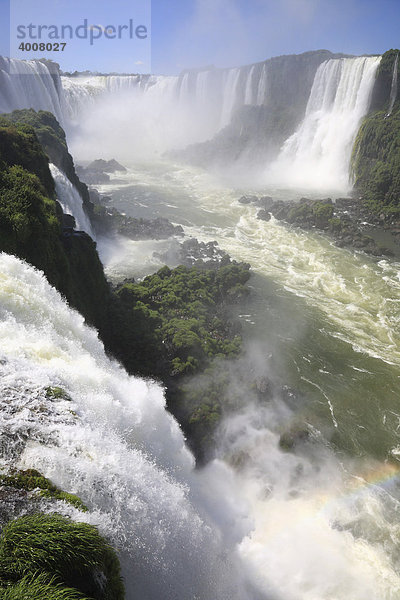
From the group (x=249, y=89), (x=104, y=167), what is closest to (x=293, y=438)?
(x=104, y=167)

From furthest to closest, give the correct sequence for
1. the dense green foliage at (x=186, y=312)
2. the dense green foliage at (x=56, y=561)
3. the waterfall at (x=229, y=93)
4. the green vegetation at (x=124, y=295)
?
1. the waterfall at (x=229, y=93)
2. the dense green foliage at (x=186, y=312)
3. the green vegetation at (x=124, y=295)
4. the dense green foliage at (x=56, y=561)

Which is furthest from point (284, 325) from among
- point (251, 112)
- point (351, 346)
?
point (251, 112)

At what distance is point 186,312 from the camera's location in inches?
739

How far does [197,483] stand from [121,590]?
16.9ft

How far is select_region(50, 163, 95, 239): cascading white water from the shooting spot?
21625 mm

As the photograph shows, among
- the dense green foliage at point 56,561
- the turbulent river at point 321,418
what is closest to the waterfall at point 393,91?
the turbulent river at point 321,418

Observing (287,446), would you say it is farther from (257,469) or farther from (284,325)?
(284,325)

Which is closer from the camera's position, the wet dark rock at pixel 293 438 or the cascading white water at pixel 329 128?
the wet dark rock at pixel 293 438

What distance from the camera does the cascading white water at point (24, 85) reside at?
4694 centimetres

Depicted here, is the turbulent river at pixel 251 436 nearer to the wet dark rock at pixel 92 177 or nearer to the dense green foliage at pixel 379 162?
the dense green foliage at pixel 379 162

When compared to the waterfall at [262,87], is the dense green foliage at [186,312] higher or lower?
lower

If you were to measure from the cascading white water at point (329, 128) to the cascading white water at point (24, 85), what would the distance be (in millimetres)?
35695

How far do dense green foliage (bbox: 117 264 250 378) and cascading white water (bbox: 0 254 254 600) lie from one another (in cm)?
442

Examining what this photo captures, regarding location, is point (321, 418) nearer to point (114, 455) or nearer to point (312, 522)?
point (312, 522)
